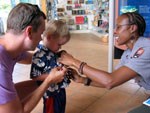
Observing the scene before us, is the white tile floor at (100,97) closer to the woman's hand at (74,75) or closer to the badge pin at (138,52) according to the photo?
the woman's hand at (74,75)

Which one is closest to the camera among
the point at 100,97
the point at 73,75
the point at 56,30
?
the point at 56,30

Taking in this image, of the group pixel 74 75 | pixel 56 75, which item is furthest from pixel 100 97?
pixel 56 75

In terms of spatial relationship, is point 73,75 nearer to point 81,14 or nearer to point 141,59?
point 141,59

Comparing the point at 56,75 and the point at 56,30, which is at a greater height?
the point at 56,30

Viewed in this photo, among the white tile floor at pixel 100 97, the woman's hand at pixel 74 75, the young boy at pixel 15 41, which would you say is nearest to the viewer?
the young boy at pixel 15 41

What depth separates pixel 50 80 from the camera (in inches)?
56.2

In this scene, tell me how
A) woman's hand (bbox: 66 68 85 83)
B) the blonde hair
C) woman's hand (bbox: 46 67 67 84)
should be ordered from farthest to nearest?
woman's hand (bbox: 66 68 85 83)
the blonde hair
woman's hand (bbox: 46 67 67 84)

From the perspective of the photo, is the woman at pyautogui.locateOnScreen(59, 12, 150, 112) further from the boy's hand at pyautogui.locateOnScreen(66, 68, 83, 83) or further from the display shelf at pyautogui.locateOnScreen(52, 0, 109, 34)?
the display shelf at pyautogui.locateOnScreen(52, 0, 109, 34)

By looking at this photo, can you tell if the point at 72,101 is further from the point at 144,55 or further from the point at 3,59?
the point at 3,59

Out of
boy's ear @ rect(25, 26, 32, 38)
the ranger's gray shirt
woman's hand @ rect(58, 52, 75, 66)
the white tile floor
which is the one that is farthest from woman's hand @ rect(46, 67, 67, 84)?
the white tile floor

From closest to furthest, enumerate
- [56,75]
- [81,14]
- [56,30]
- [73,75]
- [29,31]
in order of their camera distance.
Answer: [29,31] < [56,75] < [56,30] < [73,75] < [81,14]

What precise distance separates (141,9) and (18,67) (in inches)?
81.0

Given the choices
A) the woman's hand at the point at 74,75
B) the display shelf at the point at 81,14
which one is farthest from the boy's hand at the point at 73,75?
the display shelf at the point at 81,14

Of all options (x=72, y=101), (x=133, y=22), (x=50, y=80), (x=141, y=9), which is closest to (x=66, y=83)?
(x=50, y=80)
